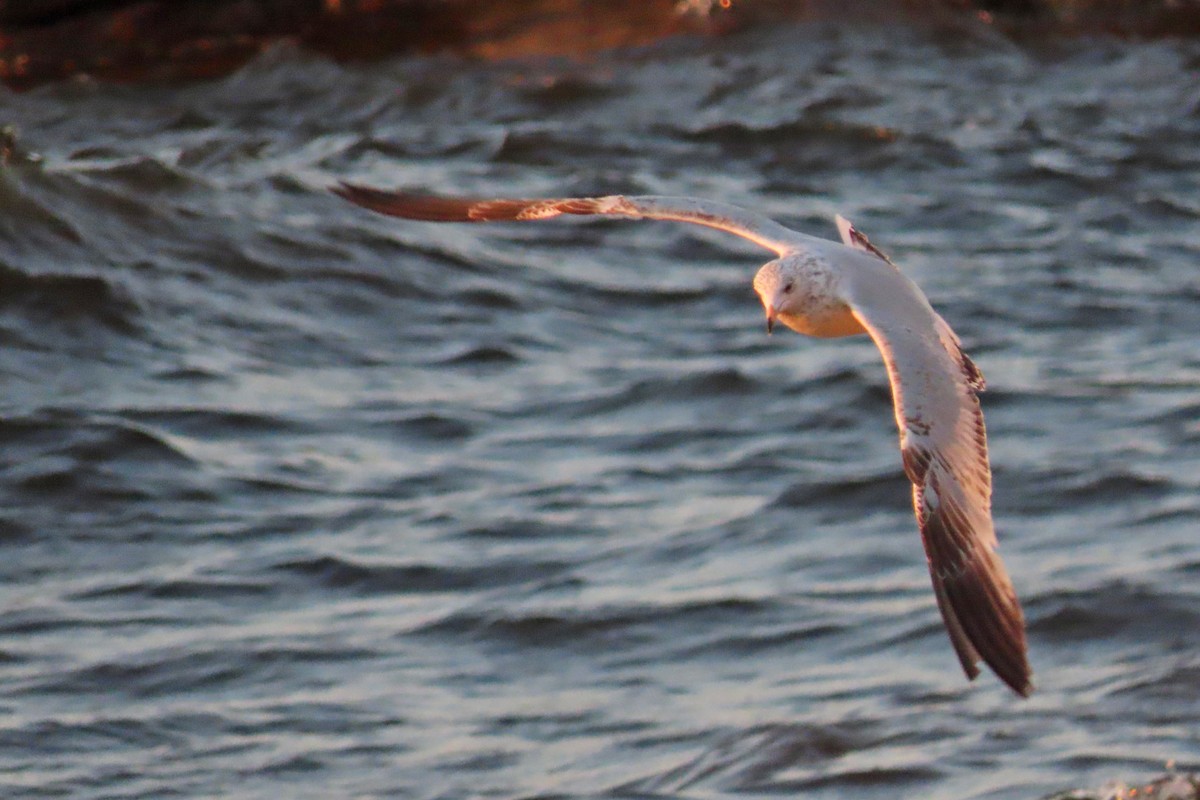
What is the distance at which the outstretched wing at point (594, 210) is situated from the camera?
17.3ft

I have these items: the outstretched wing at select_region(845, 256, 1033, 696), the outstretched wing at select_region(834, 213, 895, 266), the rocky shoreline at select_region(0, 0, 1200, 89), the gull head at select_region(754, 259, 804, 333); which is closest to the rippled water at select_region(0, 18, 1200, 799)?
the rocky shoreline at select_region(0, 0, 1200, 89)

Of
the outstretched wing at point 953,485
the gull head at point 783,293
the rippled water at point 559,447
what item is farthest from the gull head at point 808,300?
the rippled water at point 559,447

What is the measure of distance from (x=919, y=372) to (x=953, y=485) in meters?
0.27

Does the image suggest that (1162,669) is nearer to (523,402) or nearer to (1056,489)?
(1056,489)

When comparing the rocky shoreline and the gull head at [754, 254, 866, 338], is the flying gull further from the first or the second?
the rocky shoreline

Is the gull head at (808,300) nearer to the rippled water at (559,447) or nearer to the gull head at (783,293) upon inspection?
the gull head at (783,293)

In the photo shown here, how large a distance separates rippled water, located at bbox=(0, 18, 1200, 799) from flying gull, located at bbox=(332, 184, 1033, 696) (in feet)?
5.11

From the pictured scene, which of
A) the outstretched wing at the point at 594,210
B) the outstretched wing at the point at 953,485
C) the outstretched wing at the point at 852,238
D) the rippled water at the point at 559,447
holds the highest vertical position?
the outstretched wing at the point at 594,210

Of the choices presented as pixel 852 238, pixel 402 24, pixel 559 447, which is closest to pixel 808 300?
pixel 852 238

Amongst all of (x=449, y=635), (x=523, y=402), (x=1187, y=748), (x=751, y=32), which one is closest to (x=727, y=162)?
(x=751, y=32)

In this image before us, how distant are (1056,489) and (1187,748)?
7.14 ft

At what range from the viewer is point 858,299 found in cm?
485

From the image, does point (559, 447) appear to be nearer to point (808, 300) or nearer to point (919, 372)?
point (808, 300)

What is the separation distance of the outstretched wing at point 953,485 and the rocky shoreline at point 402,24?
30.2ft
